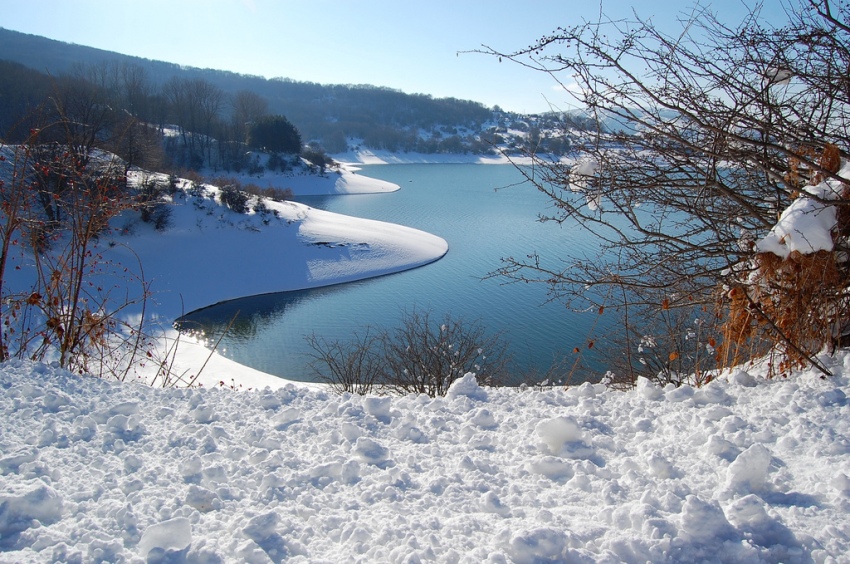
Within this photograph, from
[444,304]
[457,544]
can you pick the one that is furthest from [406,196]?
[457,544]

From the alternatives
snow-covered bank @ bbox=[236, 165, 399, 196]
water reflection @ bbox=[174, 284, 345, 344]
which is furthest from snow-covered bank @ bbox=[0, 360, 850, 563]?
snow-covered bank @ bbox=[236, 165, 399, 196]

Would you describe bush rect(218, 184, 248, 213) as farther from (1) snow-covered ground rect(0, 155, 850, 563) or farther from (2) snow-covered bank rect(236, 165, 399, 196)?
(1) snow-covered ground rect(0, 155, 850, 563)

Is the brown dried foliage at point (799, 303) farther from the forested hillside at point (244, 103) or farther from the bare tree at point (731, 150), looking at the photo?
the forested hillside at point (244, 103)

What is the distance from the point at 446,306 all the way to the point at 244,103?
48436mm

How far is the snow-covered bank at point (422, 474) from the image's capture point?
5.38 ft

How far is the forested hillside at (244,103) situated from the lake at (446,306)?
8394 millimetres

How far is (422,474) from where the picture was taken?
2209 millimetres

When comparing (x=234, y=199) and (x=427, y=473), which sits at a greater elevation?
(x=427, y=473)

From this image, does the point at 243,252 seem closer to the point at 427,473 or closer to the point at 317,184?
the point at 427,473

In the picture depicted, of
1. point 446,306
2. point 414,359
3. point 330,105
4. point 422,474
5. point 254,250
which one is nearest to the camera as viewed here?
point 422,474

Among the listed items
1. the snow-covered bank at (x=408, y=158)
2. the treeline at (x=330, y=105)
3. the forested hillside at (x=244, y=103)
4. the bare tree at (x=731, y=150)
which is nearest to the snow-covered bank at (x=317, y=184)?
the forested hillside at (x=244, y=103)

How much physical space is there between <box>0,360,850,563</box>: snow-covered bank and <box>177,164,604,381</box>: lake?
5772mm

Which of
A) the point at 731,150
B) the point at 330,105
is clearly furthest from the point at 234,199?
the point at 330,105

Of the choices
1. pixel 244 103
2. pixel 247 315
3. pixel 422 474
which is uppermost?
pixel 244 103
